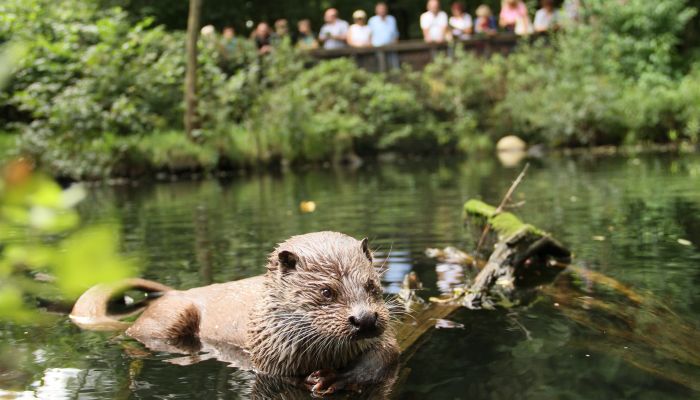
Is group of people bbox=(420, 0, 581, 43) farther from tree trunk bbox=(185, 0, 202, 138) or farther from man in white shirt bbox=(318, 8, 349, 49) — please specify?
tree trunk bbox=(185, 0, 202, 138)

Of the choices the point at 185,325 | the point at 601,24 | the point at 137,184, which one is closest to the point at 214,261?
the point at 185,325

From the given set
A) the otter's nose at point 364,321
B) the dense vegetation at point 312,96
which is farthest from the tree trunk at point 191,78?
the otter's nose at point 364,321

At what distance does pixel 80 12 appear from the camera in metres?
25.0

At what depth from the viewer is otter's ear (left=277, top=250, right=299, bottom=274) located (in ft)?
14.0

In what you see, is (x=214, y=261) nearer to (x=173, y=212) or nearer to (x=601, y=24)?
(x=173, y=212)

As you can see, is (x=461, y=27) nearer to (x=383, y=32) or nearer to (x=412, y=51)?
(x=412, y=51)

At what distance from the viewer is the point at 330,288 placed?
4.11 meters

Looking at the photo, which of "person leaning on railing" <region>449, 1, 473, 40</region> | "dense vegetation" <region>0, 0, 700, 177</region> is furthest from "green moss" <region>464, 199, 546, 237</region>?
"person leaning on railing" <region>449, 1, 473, 40</region>

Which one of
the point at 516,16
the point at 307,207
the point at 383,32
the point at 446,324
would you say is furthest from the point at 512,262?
the point at 516,16

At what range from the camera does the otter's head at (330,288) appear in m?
4.01

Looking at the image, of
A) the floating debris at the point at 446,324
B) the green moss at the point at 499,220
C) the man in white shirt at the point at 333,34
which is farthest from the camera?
the man in white shirt at the point at 333,34

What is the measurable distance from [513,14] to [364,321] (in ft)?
96.2

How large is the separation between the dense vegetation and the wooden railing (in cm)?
59

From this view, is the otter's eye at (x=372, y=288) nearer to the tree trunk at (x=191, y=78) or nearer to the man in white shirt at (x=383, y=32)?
the tree trunk at (x=191, y=78)
